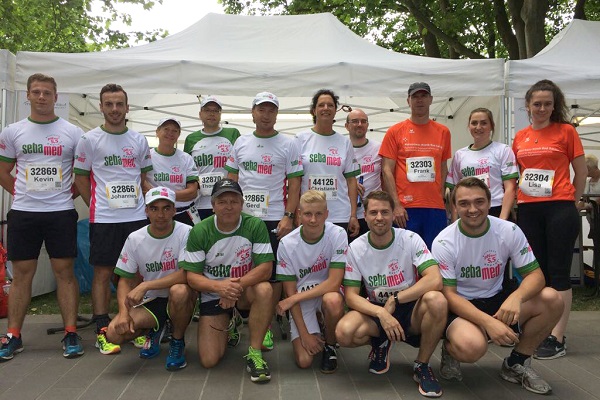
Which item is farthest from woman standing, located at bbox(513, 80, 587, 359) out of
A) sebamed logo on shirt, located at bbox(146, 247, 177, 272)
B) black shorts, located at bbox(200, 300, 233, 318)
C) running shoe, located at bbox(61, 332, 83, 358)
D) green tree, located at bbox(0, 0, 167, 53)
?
green tree, located at bbox(0, 0, 167, 53)

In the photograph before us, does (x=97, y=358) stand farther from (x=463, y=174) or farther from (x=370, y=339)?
(x=463, y=174)

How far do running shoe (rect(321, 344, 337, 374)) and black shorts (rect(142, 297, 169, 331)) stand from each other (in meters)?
1.08

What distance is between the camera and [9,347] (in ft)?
12.0

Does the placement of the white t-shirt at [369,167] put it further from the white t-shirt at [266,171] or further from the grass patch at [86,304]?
the grass patch at [86,304]

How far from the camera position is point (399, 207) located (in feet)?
13.2

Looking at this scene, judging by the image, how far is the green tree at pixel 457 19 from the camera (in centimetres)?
1017

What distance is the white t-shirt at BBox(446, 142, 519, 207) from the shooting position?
403 cm

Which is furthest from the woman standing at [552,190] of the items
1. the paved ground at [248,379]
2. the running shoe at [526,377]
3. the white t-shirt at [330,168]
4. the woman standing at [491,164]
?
the white t-shirt at [330,168]

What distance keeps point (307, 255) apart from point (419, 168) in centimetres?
122

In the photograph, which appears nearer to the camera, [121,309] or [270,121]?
[121,309]

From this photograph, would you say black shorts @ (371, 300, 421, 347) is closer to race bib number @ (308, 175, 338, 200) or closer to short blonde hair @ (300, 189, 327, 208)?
short blonde hair @ (300, 189, 327, 208)

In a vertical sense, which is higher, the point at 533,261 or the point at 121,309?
the point at 533,261

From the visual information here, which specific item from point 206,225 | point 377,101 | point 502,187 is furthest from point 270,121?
point 377,101

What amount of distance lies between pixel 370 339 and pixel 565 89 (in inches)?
138
